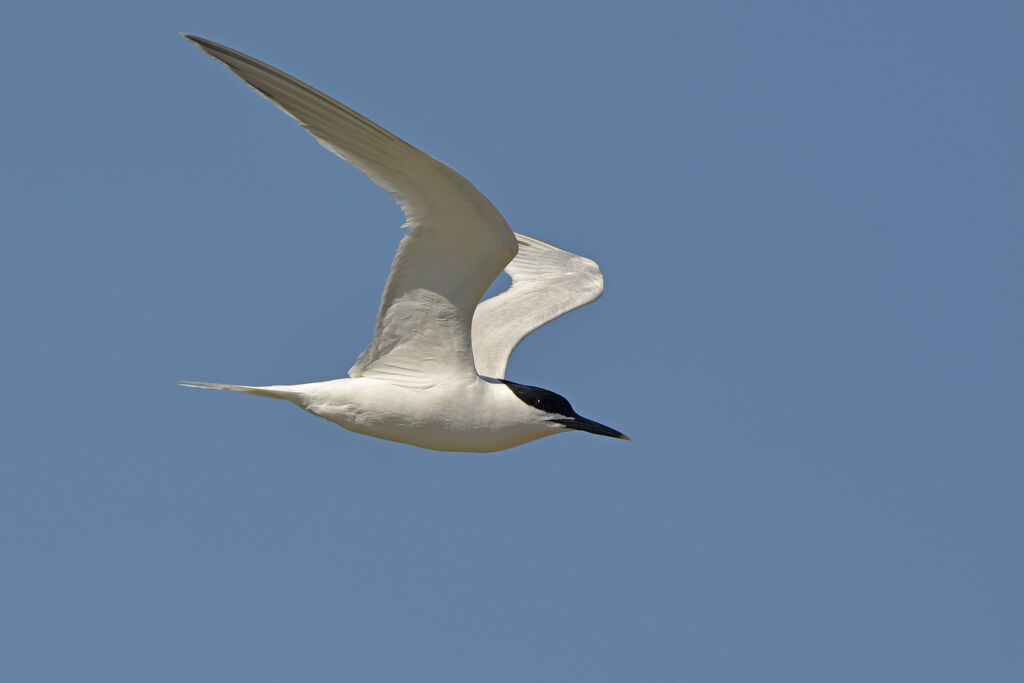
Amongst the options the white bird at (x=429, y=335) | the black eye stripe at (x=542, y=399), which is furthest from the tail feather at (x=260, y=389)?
the black eye stripe at (x=542, y=399)

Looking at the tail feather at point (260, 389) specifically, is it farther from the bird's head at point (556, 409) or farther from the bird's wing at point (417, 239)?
the bird's head at point (556, 409)

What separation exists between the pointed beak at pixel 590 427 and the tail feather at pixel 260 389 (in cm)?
203

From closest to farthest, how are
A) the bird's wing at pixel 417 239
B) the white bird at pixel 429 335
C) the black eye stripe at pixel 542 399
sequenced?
the bird's wing at pixel 417 239, the white bird at pixel 429 335, the black eye stripe at pixel 542 399

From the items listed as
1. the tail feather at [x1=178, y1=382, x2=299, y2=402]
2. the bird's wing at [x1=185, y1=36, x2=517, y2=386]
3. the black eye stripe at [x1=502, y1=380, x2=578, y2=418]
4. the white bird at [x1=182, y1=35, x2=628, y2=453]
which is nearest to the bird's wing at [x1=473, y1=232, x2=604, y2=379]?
the white bird at [x1=182, y1=35, x2=628, y2=453]

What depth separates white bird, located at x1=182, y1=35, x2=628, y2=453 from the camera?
7422mm

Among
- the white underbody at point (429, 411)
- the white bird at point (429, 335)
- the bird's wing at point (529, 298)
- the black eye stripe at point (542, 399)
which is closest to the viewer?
the white bird at point (429, 335)

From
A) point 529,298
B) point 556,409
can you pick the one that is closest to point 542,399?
point 556,409

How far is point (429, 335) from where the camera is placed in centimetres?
868

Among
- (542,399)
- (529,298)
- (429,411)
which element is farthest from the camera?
(529,298)

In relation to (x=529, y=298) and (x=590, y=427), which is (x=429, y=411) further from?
(x=529, y=298)

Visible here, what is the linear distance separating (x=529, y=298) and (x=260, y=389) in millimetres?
3253

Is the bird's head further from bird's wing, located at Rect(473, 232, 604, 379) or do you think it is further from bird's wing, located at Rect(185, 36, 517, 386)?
bird's wing, located at Rect(473, 232, 604, 379)

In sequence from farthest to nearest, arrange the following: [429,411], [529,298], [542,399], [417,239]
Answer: [529,298], [542,399], [429,411], [417,239]

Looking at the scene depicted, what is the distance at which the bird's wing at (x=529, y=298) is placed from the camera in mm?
10227
